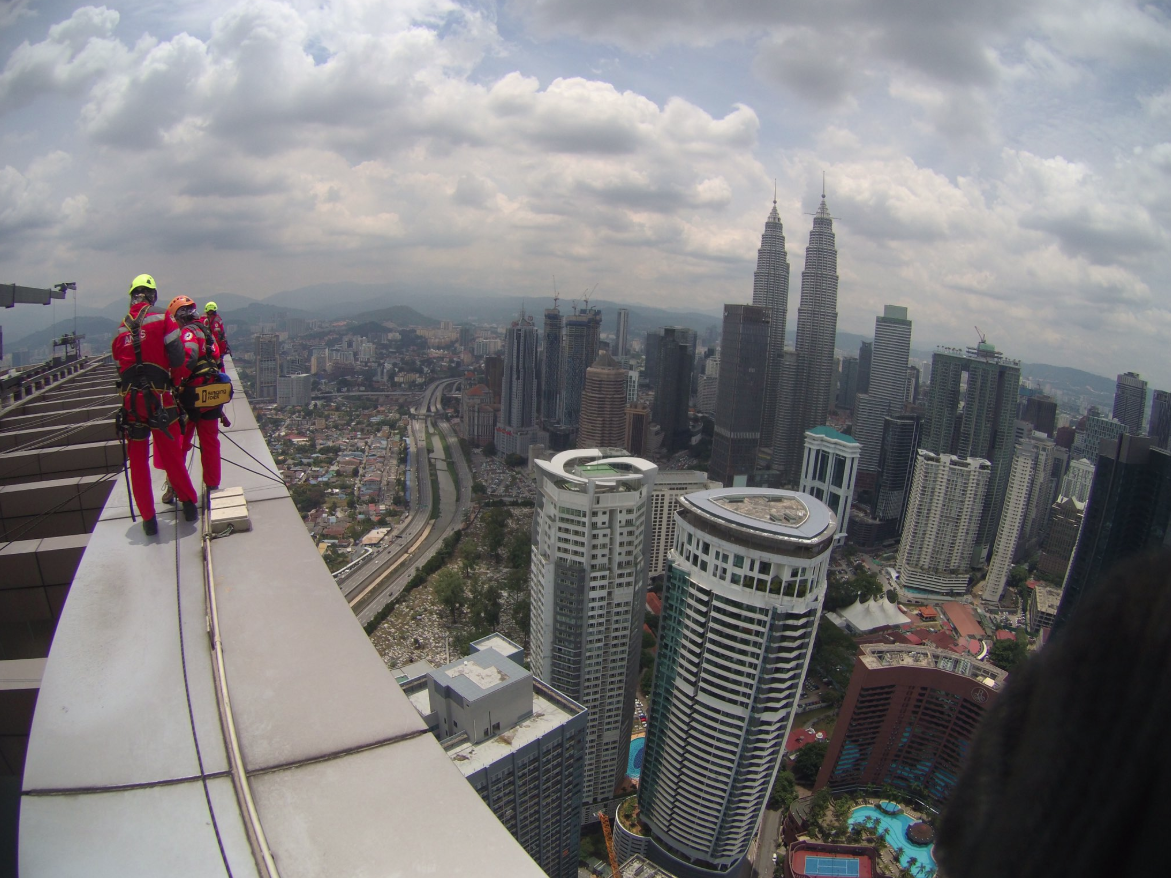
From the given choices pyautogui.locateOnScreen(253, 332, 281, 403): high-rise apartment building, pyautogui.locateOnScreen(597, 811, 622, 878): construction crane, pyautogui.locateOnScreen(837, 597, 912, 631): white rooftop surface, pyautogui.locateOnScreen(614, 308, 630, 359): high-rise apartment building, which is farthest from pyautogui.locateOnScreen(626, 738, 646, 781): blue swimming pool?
pyautogui.locateOnScreen(614, 308, 630, 359): high-rise apartment building

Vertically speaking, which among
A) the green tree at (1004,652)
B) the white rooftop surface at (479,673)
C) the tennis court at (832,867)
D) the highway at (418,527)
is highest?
the white rooftop surface at (479,673)

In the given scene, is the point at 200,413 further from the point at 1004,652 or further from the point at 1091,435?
the point at 1091,435

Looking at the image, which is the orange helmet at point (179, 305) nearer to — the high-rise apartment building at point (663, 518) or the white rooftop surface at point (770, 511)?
the white rooftop surface at point (770, 511)

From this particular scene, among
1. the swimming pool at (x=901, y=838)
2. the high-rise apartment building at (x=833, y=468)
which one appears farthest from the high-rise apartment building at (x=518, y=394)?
the swimming pool at (x=901, y=838)

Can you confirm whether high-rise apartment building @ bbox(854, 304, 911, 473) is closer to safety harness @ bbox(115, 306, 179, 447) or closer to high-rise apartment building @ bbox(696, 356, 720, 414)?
high-rise apartment building @ bbox(696, 356, 720, 414)

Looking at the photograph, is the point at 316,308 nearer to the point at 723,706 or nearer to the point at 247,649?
the point at 723,706

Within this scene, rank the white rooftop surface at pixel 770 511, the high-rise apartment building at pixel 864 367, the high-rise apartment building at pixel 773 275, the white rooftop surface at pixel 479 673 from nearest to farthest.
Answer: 1. the white rooftop surface at pixel 479 673
2. the white rooftop surface at pixel 770 511
3. the high-rise apartment building at pixel 773 275
4. the high-rise apartment building at pixel 864 367

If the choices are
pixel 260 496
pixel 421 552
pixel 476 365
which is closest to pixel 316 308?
pixel 476 365

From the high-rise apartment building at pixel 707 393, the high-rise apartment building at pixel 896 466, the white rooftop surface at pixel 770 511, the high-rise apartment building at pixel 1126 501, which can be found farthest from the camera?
the high-rise apartment building at pixel 707 393
